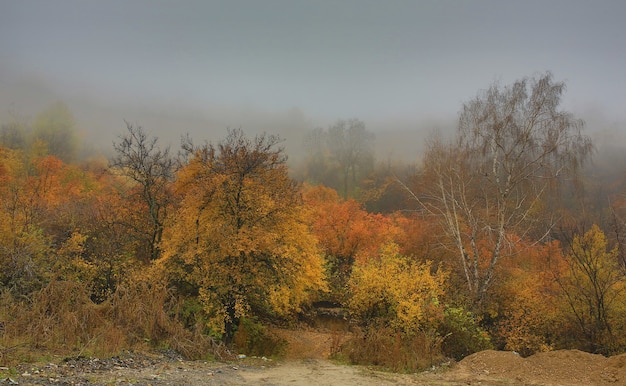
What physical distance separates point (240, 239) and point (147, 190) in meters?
9.84

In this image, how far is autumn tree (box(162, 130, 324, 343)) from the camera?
1816 centimetres

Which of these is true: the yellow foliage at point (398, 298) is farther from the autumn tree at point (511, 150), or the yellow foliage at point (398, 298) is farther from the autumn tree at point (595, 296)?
the autumn tree at point (595, 296)

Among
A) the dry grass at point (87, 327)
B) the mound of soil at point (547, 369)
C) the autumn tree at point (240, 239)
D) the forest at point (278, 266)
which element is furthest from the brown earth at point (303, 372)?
the autumn tree at point (240, 239)

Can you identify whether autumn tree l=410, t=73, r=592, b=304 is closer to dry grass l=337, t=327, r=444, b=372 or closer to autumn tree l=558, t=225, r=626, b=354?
autumn tree l=558, t=225, r=626, b=354

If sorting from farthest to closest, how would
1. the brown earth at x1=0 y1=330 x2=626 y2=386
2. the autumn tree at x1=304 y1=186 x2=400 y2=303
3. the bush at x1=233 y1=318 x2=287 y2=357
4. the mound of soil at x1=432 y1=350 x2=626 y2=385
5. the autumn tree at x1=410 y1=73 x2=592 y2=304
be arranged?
1. the autumn tree at x1=304 y1=186 x2=400 y2=303
2. the autumn tree at x1=410 y1=73 x2=592 y2=304
3. the bush at x1=233 y1=318 x2=287 y2=357
4. the mound of soil at x1=432 y1=350 x2=626 y2=385
5. the brown earth at x1=0 y1=330 x2=626 y2=386

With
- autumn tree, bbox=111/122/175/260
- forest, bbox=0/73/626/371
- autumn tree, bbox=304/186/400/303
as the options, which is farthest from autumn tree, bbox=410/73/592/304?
autumn tree, bbox=111/122/175/260

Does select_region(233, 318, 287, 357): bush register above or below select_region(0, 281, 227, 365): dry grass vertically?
below

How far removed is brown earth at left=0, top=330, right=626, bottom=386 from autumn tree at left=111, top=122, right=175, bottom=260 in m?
12.2

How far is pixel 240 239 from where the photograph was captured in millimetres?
18031

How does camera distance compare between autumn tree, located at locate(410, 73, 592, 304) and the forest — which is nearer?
the forest

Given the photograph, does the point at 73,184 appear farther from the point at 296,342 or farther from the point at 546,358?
the point at 546,358

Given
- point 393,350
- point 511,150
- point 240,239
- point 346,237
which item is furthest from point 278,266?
point 346,237

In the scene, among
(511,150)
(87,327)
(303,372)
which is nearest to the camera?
(87,327)

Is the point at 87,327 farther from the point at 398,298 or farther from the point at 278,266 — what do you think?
the point at 398,298
